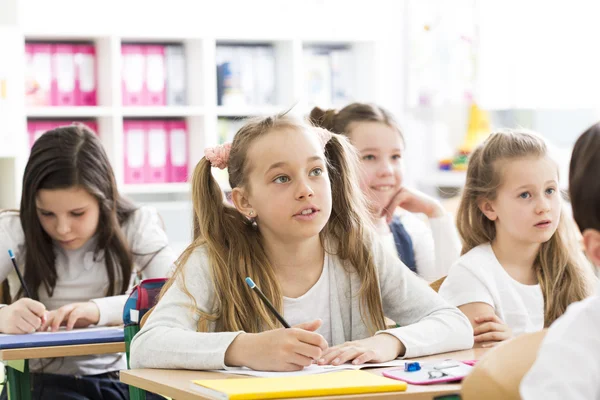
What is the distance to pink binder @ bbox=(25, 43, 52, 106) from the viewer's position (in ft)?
15.6

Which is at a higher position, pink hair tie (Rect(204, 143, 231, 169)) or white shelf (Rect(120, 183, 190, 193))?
pink hair tie (Rect(204, 143, 231, 169))

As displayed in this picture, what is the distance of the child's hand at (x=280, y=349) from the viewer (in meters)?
1.47

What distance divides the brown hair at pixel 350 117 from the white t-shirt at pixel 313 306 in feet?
3.17

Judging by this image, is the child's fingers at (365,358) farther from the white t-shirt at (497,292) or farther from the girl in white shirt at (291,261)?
the white t-shirt at (497,292)

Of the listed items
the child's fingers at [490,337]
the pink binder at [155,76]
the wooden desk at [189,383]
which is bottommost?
the child's fingers at [490,337]

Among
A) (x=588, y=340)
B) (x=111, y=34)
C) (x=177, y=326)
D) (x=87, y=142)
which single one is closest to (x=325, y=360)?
(x=177, y=326)

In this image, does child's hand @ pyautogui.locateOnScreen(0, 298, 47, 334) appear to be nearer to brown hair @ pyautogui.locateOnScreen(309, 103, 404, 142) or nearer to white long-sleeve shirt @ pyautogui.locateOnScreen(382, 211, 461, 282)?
brown hair @ pyautogui.locateOnScreen(309, 103, 404, 142)

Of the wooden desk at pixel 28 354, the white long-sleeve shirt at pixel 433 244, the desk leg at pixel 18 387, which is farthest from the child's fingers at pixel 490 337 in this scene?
the desk leg at pixel 18 387

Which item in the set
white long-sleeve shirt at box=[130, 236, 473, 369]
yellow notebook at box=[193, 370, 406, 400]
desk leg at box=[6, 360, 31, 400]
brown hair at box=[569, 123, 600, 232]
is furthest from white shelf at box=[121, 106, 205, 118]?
brown hair at box=[569, 123, 600, 232]

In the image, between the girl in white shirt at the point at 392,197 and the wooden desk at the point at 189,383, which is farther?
the girl in white shirt at the point at 392,197

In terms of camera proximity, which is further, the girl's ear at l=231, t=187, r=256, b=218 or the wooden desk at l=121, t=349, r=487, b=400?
the girl's ear at l=231, t=187, r=256, b=218

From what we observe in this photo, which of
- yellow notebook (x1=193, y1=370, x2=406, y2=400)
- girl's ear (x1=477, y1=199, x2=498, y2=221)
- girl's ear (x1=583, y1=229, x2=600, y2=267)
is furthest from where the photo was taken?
girl's ear (x1=477, y1=199, x2=498, y2=221)

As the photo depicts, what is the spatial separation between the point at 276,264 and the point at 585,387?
104cm

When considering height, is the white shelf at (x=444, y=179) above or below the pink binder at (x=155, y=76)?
below
